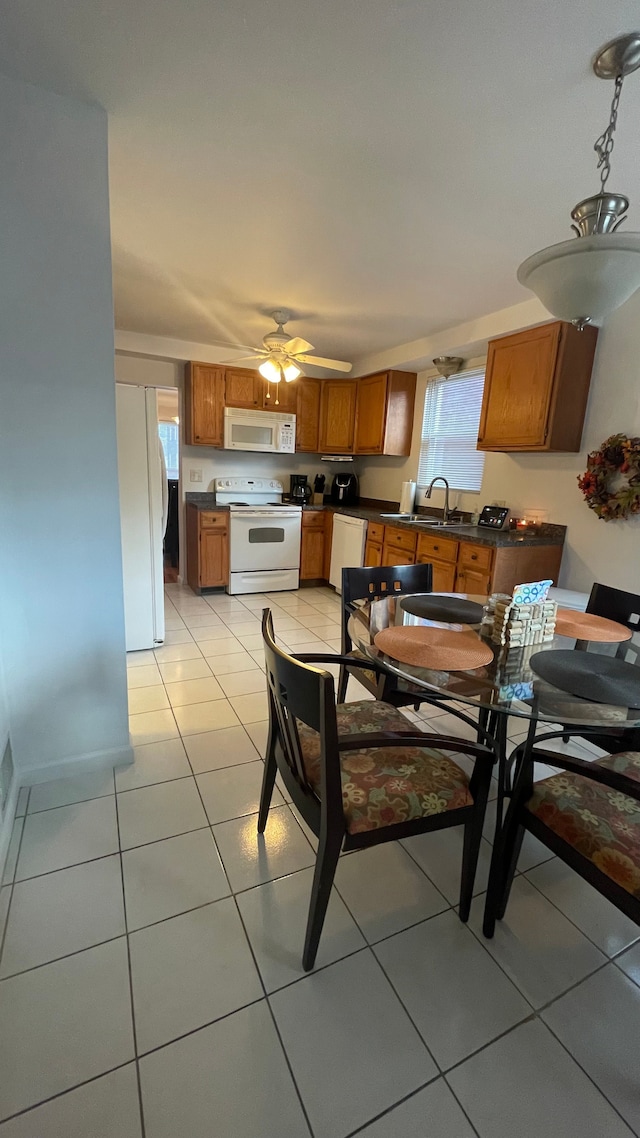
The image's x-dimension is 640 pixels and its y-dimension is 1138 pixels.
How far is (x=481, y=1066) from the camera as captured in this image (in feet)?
3.41

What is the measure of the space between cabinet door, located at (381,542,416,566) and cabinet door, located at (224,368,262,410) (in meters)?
2.06

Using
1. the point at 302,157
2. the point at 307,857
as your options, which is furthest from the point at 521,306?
the point at 307,857

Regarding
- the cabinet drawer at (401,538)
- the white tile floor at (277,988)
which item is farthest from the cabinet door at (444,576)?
the white tile floor at (277,988)

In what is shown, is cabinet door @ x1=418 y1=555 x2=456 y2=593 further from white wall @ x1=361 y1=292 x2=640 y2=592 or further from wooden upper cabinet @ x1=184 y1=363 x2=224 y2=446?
wooden upper cabinet @ x1=184 y1=363 x2=224 y2=446

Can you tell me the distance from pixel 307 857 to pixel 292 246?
9.15 ft

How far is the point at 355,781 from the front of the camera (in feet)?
4.10

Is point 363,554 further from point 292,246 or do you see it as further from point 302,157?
point 302,157

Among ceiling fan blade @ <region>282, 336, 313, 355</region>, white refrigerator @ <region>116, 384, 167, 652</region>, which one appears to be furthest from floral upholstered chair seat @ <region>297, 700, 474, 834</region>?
ceiling fan blade @ <region>282, 336, 313, 355</region>

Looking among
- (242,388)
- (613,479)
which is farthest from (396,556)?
(242,388)

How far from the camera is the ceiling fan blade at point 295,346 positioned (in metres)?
3.13

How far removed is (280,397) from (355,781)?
435cm

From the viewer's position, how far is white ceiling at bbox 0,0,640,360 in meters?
1.23

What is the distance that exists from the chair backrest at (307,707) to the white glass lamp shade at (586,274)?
1.12 metres

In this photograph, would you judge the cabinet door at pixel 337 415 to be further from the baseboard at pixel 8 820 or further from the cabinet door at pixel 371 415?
the baseboard at pixel 8 820
